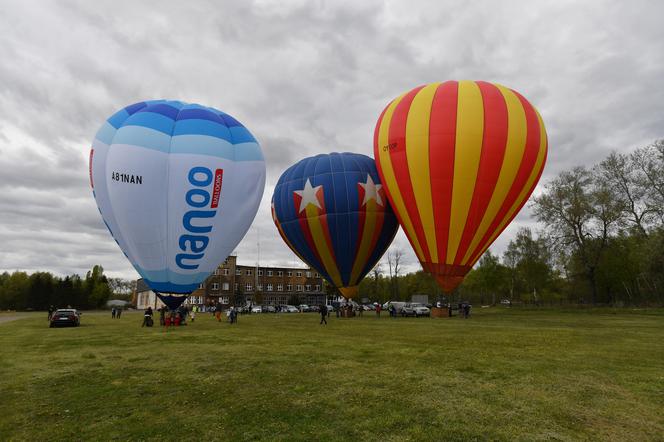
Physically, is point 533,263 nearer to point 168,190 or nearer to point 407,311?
point 407,311

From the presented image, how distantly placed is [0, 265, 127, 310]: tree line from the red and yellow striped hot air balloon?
7222 cm

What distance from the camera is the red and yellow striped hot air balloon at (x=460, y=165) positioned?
985 inches

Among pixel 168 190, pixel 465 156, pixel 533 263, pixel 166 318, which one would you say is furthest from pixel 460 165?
pixel 533 263

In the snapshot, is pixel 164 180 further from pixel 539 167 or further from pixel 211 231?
pixel 539 167

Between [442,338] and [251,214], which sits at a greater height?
[251,214]

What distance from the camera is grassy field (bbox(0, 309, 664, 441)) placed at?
631 centimetres

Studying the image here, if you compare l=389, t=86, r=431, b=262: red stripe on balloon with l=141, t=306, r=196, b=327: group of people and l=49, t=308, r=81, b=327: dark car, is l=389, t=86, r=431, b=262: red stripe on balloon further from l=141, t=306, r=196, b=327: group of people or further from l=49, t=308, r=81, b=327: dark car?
l=49, t=308, r=81, b=327: dark car

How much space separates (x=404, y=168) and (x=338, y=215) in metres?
6.74

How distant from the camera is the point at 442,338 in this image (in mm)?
17234

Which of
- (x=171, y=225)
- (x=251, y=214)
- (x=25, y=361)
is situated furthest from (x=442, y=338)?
(x=25, y=361)

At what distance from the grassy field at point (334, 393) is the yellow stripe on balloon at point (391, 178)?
13.9 meters

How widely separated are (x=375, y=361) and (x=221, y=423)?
579cm

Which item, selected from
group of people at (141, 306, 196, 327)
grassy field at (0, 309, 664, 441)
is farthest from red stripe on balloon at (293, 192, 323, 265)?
grassy field at (0, 309, 664, 441)

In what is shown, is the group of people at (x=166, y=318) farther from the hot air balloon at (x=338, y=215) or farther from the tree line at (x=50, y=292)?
the tree line at (x=50, y=292)
